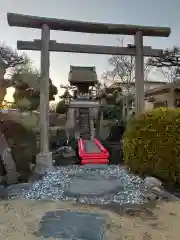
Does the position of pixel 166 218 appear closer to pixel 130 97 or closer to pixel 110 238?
pixel 110 238

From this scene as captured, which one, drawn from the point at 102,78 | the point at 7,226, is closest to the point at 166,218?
the point at 7,226

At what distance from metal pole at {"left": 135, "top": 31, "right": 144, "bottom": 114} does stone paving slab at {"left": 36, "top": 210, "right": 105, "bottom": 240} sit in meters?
3.49

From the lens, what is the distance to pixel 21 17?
18.0ft

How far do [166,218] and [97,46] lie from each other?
4.12 metres

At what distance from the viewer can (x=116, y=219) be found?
3.22 metres

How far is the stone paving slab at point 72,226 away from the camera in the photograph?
2.78 m

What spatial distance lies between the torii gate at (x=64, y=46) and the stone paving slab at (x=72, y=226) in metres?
2.40

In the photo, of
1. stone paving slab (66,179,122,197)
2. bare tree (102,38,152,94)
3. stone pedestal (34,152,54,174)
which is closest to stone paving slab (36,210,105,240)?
stone paving slab (66,179,122,197)

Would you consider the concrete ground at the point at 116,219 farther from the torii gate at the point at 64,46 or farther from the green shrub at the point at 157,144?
the torii gate at the point at 64,46

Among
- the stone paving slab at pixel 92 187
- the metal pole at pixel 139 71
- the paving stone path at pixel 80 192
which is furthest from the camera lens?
the metal pole at pixel 139 71

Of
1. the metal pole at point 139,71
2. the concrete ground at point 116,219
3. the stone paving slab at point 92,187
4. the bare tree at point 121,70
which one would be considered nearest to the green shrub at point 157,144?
the stone paving slab at point 92,187

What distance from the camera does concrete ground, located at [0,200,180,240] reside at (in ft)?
9.20

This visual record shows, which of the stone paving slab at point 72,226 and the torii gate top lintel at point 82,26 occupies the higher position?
the torii gate top lintel at point 82,26

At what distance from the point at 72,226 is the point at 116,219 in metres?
0.57
